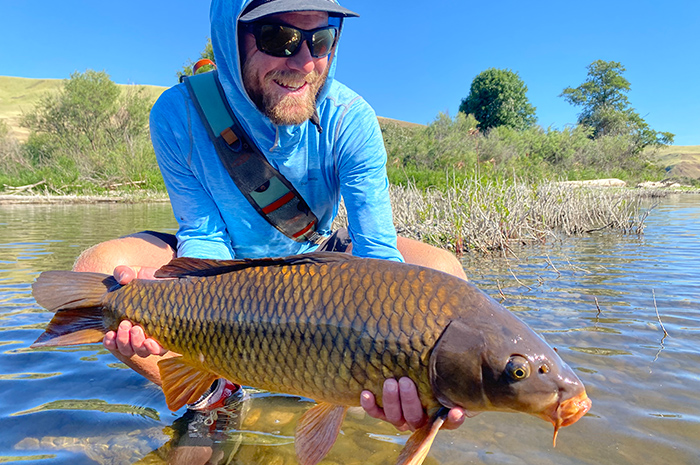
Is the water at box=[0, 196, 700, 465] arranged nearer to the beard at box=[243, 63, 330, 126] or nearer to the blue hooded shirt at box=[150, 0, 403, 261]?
the blue hooded shirt at box=[150, 0, 403, 261]

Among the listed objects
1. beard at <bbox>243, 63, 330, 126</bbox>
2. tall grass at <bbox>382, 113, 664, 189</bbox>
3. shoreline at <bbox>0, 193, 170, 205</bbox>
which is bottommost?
shoreline at <bbox>0, 193, 170, 205</bbox>

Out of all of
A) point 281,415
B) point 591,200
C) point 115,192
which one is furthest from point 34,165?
point 281,415

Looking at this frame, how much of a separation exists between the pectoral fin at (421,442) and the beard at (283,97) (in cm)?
164

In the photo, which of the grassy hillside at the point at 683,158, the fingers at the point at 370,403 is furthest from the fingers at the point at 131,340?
the grassy hillside at the point at 683,158

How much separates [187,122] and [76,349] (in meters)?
1.85

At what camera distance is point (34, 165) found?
26969 millimetres

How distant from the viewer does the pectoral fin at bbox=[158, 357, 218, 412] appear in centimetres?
184

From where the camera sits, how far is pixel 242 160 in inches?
102

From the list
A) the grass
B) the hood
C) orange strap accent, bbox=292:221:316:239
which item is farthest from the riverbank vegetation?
the grass

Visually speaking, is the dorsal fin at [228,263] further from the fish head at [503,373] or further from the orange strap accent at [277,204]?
the orange strap accent at [277,204]

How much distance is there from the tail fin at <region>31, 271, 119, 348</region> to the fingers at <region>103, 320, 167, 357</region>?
0.05m

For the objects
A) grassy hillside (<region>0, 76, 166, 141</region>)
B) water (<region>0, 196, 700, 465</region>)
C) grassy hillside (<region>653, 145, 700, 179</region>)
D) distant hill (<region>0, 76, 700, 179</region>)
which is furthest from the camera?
grassy hillside (<region>0, 76, 166, 141</region>)

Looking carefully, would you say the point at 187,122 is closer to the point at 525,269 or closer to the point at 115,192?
the point at 525,269

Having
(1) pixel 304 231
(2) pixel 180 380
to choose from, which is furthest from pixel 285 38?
(2) pixel 180 380
